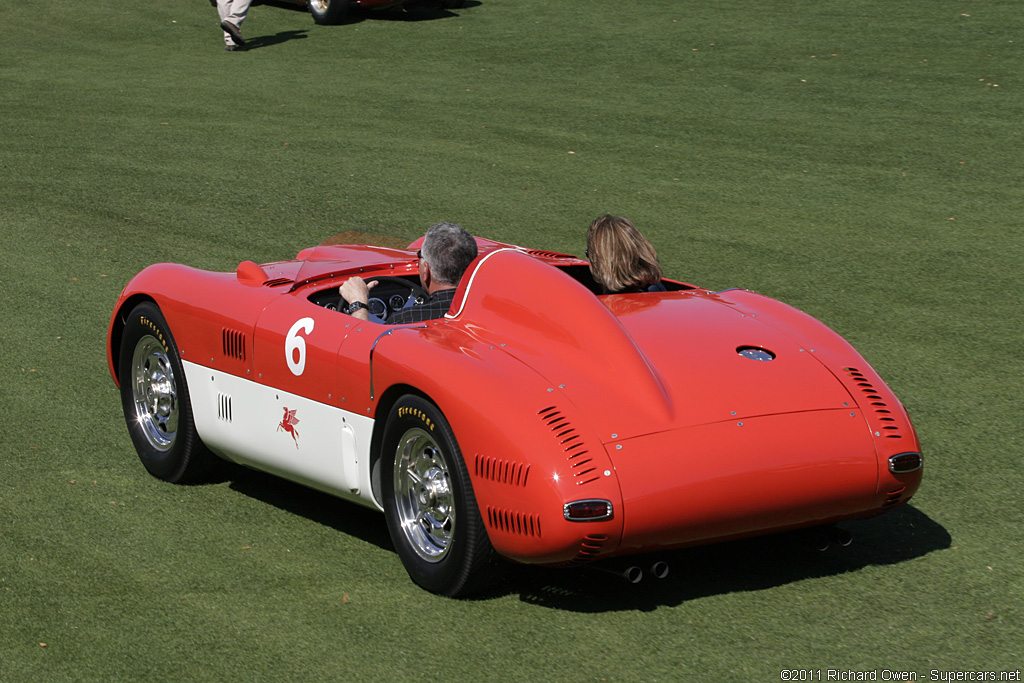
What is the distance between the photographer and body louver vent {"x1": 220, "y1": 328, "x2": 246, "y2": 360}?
5331 millimetres

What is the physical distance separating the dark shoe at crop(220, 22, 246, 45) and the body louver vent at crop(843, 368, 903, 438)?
14.6m

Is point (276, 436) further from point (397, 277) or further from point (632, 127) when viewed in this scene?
point (632, 127)

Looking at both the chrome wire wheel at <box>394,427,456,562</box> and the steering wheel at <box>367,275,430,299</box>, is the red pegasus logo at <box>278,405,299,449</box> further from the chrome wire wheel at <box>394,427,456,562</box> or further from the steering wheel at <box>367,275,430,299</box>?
the steering wheel at <box>367,275,430,299</box>

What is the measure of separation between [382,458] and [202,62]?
44.9ft

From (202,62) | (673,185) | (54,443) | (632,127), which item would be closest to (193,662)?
(54,443)

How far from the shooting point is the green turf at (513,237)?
4207mm

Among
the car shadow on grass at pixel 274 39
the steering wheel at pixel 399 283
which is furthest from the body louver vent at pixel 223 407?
the car shadow on grass at pixel 274 39

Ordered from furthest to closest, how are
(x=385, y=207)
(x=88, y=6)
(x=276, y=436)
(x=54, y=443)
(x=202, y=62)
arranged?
(x=88, y=6)
(x=202, y=62)
(x=385, y=207)
(x=54, y=443)
(x=276, y=436)

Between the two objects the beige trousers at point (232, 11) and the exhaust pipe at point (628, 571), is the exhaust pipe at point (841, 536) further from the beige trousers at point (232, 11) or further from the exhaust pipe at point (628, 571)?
the beige trousers at point (232, 11)

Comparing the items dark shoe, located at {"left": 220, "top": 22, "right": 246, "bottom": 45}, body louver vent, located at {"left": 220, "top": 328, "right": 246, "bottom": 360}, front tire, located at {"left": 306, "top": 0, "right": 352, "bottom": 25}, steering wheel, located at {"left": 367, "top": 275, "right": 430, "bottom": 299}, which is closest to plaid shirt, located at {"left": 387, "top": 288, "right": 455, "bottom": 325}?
steering wheel, located at {"left": 367, "top": 275, "right": 430, "bottom": 299}

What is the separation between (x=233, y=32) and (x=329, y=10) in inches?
79.4

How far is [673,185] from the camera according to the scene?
1148cm

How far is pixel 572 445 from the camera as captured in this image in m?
4.04

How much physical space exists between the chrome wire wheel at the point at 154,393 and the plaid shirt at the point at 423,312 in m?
1.38
